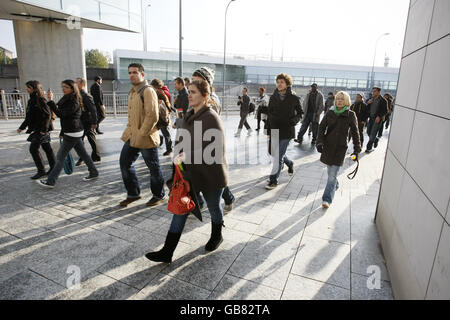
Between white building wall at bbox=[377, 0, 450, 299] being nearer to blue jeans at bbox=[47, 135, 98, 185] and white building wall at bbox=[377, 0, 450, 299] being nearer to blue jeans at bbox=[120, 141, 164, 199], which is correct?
blue jeans at bbox=[120, 141, 164, 199]

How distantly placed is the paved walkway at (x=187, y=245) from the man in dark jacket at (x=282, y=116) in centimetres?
59

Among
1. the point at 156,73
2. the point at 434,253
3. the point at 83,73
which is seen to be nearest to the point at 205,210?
the point at 434,253

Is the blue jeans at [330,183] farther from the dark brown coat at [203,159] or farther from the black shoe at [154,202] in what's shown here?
the black shoe at [154,202]

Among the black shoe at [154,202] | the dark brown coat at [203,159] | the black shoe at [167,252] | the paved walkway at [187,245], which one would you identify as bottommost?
the paved walkway at [187,245]

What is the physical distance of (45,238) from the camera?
133 inches

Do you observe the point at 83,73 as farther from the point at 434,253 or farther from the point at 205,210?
the point at 434,253

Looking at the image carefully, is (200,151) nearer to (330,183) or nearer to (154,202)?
(154,202)

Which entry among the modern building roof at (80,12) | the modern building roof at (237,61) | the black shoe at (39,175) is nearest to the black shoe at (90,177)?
the black shoe at (39,175)

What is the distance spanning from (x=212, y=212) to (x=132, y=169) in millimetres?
1822

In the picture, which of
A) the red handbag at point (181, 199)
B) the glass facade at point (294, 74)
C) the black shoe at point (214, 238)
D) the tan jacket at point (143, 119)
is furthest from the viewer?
the glass facade at point (294, 74)

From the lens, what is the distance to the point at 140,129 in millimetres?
3951

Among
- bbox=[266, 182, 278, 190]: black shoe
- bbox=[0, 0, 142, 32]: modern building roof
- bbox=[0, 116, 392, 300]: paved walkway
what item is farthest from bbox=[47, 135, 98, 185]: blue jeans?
bbox=[0, 0, 142, 32]: modern building roof

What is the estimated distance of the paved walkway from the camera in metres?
2.60

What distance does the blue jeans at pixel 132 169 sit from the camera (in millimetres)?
4180
